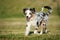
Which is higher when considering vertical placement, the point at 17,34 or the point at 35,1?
the point at 35,1

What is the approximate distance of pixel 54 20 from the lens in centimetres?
258

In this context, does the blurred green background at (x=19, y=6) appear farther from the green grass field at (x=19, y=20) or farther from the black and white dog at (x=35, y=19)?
the black and white dog at (x=35, y=19)

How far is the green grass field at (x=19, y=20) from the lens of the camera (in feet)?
7.89

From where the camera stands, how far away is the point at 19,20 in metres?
2.59

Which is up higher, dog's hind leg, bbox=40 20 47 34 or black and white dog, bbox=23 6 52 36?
black and white dog, bbox=23 6 52 36

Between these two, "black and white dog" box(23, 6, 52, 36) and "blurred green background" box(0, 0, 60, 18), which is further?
"blurred green background" box(0, 0, 60, 18)

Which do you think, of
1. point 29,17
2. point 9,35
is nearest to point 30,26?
point 29,17

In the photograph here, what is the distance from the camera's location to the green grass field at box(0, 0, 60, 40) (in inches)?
94.7

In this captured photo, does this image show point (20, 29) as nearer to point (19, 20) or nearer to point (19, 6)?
point (19, 20)

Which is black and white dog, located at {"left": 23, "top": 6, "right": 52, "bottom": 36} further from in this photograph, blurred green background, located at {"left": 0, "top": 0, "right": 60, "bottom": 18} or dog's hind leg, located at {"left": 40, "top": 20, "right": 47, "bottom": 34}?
blurred green background, located at {"left": 0, "top": 0, "right": 60, "bottom": 18}

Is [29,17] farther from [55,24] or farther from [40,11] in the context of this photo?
[55,24]

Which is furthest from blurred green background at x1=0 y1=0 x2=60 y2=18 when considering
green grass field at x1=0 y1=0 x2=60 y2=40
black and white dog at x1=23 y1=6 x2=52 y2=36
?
black and white dog at x1=23 y1=6 x2=52 y2=36

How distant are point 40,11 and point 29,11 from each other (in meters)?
0.16

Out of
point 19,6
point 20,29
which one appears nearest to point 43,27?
point 20,29
